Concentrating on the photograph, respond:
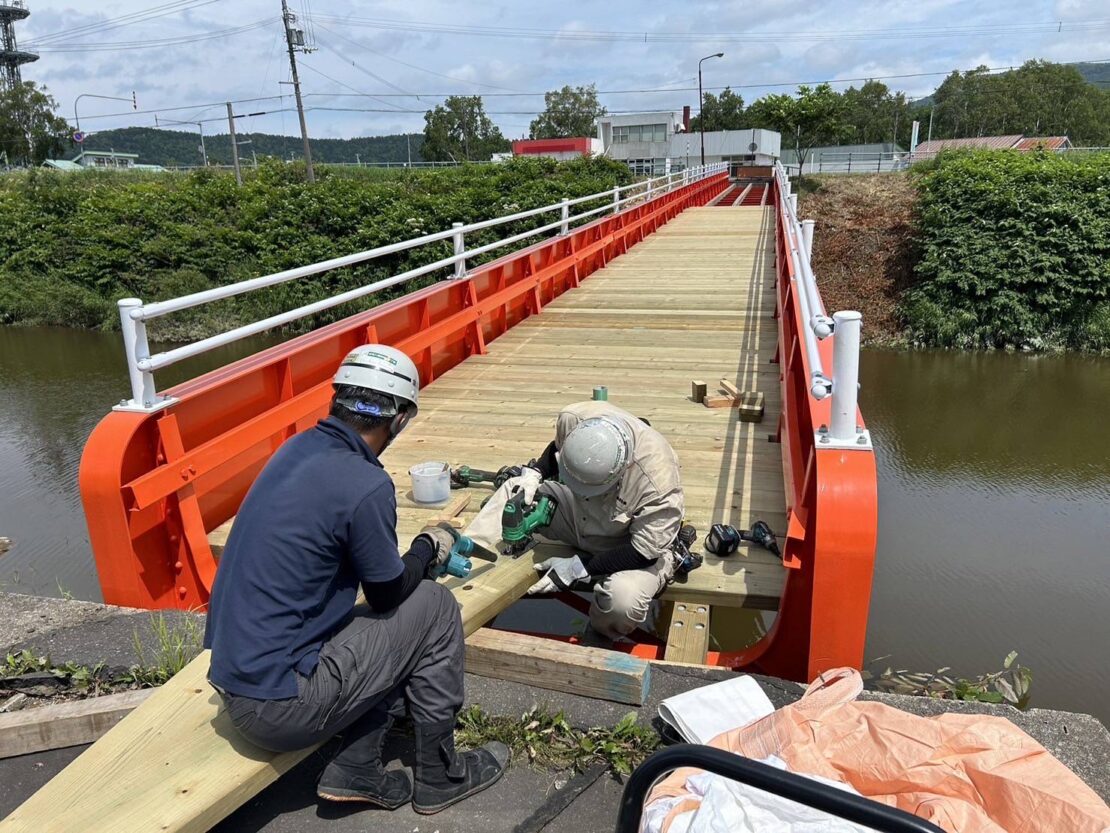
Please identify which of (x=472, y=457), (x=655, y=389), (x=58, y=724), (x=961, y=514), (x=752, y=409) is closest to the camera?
(x=58, y=724)

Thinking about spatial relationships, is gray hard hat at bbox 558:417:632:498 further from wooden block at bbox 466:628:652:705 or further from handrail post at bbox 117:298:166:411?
handrail post at bbox 117:298:166:411

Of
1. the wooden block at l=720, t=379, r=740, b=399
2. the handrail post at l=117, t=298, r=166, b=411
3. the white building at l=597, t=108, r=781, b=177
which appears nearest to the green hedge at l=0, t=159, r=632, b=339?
the wooden block at l=720, t=379, r=740, b=399

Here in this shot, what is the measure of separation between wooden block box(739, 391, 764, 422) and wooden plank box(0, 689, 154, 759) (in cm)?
478

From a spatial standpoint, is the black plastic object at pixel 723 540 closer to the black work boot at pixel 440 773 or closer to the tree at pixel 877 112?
the black work boot at pixel 440 773

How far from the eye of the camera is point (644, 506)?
149 inches

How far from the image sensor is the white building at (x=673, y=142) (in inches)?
2724

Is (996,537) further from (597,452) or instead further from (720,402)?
(597,452)

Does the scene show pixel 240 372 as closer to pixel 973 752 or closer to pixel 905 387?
pixel 973 752

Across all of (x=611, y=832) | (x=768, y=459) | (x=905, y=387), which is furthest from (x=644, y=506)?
(x=905, y=387)

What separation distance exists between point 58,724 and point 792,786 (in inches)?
108

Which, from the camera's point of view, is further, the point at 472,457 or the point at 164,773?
the point at 472,457

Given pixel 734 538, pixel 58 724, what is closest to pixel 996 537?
pixel 734 538

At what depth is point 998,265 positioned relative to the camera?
22.1 m

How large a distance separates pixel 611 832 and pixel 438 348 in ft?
18.7
